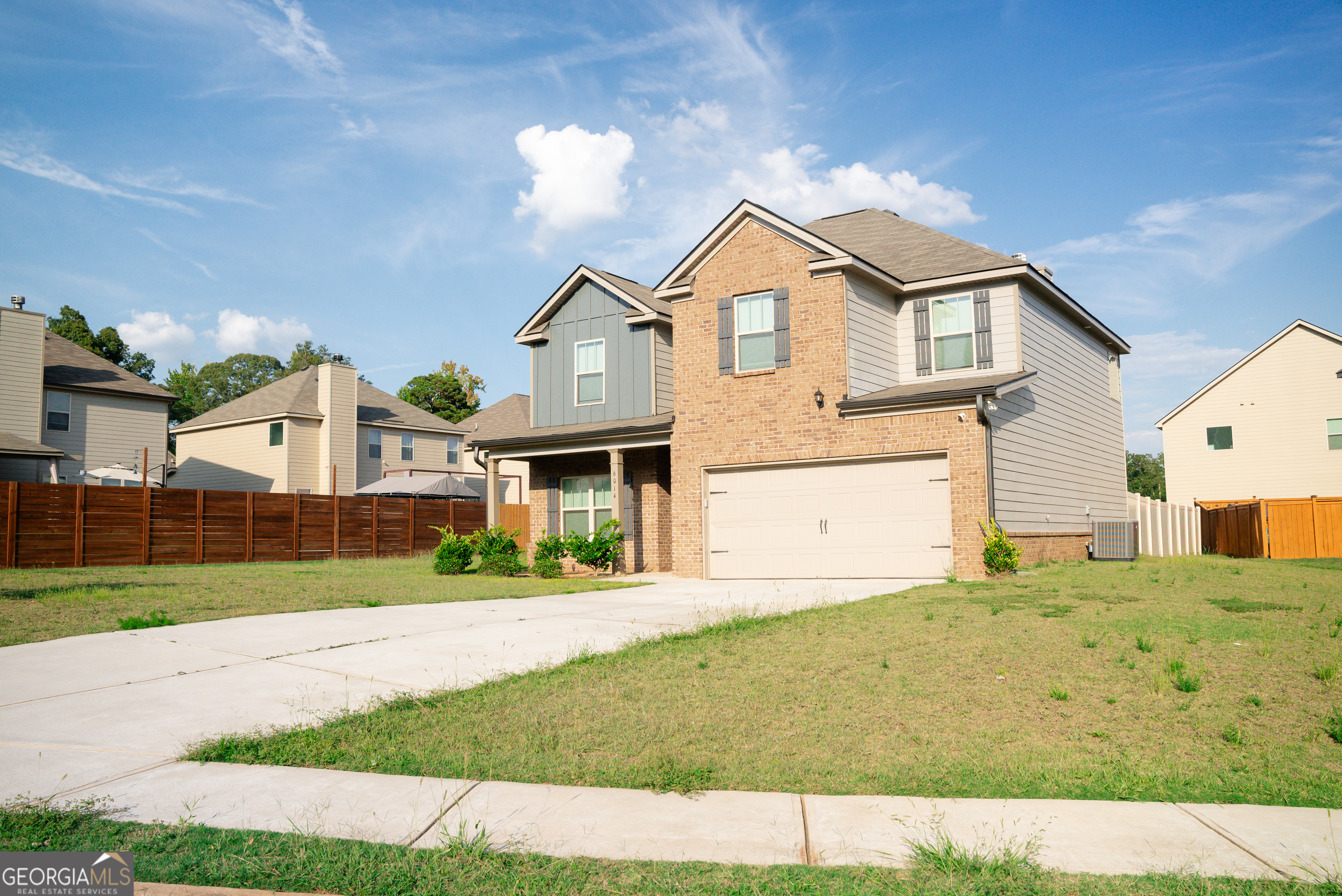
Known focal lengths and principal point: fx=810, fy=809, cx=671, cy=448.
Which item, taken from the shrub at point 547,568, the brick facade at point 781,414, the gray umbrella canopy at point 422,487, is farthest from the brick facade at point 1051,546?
the gray umbrella canopy at point 422,487

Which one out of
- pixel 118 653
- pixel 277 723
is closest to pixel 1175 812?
pixel 277 723

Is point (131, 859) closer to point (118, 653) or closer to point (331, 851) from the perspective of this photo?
point (331, 851)

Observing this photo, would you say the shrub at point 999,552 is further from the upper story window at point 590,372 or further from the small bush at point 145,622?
the small bush at point 145,622

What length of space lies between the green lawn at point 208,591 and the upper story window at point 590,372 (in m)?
5.22

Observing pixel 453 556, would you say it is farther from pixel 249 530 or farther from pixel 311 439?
pixel 311 439

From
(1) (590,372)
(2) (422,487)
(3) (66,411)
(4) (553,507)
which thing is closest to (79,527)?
(2) (422,487)

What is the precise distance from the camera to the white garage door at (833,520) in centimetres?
1457

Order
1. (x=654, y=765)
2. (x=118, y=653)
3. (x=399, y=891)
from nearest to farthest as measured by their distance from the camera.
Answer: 1. (x=399, y=891)
2. (x=654, y=765)
3. (x=118, y=653)

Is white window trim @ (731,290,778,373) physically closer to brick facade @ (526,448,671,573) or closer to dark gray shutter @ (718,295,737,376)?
dark gray shutter @ (718,295,737,376)

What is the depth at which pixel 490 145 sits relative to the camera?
19297mm

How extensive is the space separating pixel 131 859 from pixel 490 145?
18456 mm

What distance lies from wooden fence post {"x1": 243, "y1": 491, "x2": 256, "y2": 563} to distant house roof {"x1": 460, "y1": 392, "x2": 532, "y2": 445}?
8.98 m

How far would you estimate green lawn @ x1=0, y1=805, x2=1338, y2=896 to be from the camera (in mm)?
3027

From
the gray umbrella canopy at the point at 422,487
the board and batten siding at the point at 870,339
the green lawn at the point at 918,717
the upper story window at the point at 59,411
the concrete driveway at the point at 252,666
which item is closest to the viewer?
the green lawn at the point at 918,717
